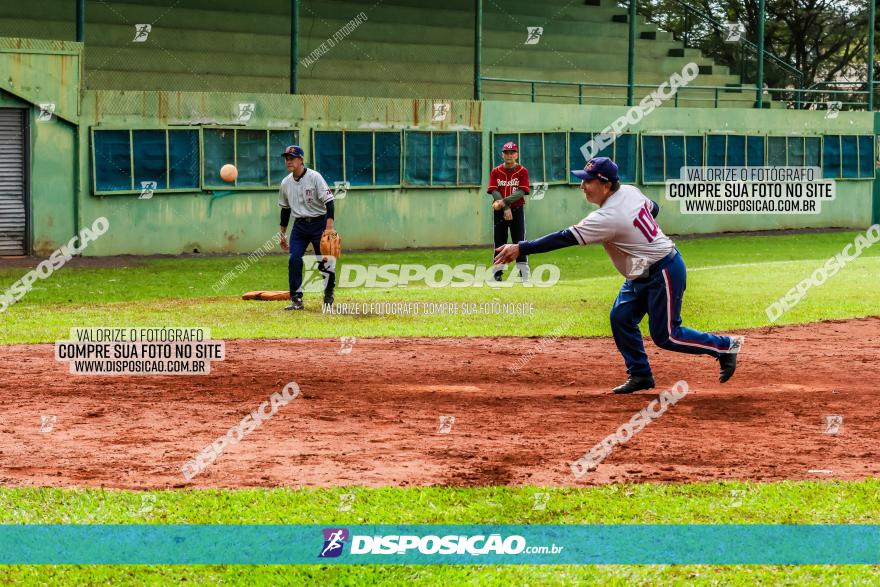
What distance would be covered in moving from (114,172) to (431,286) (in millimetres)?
7604

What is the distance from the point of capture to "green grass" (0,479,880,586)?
6223mm

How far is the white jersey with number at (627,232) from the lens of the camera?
33.5 feet

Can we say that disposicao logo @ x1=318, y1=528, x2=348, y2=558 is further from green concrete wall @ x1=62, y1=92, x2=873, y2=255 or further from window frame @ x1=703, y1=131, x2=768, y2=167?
window frame @ x1=703, y1=131, x2=768, y2=167

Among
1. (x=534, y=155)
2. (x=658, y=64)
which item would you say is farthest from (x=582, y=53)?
(x=534, y=155)

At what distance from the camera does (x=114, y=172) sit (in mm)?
24391

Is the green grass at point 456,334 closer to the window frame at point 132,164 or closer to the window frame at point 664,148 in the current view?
the window frame at point 132,164

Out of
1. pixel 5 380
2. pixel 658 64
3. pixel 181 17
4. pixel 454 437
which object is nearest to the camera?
pixel 454 437

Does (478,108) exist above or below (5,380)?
above

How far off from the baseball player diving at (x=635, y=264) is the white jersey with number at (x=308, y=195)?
639 cm

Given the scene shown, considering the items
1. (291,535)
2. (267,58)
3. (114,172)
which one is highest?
(267,58)

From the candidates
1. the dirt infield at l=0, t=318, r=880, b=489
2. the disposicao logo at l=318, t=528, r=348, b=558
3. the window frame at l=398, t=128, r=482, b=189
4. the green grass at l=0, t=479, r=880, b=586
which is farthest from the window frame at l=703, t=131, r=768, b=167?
the disposicao logo at l=318, t=528, r=348, b=558

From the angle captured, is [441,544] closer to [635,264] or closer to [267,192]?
[635,264]

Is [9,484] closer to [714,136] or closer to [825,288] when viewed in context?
[825,288]

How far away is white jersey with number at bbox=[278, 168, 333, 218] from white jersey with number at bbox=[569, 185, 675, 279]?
6521 millimetres
